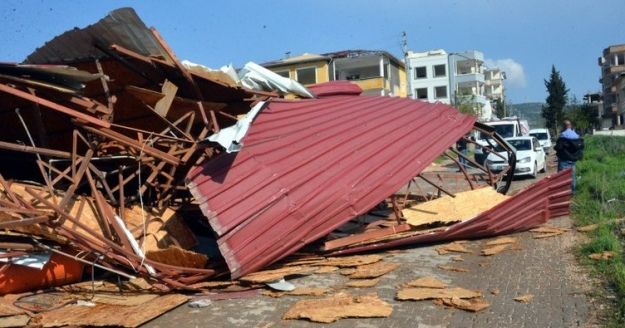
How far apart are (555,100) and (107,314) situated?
92421 mm

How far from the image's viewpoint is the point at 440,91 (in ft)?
251

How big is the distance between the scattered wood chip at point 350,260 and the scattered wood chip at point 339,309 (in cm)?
158

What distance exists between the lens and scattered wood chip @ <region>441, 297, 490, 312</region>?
5.98m

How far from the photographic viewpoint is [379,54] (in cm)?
5138

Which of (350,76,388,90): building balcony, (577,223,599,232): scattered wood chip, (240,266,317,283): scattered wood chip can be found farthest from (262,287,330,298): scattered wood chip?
(350,76,388,90): building balcony

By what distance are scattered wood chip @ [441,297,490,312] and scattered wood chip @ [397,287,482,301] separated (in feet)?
0.39

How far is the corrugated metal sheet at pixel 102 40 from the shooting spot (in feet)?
24.1

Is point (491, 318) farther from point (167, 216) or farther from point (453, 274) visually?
point (167, 216)

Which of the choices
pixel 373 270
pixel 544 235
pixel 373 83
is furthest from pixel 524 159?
pixel 373 83

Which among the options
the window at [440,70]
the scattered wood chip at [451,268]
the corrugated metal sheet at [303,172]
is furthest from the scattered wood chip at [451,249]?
the window at [440,70]

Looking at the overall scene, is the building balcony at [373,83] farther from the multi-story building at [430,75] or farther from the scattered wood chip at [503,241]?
the scattered wood chip at [503,241]

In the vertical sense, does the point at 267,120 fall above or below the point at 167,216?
above

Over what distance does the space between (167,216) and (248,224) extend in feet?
5.18

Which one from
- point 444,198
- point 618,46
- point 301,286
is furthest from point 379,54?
point 618,46
